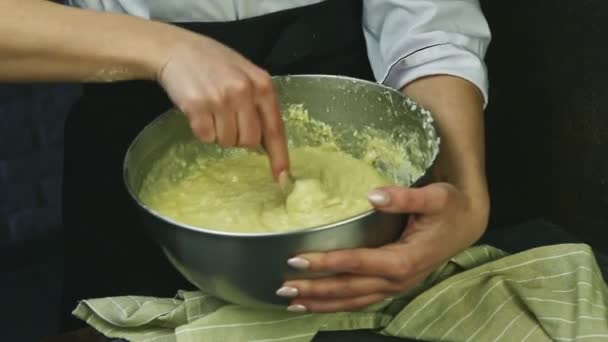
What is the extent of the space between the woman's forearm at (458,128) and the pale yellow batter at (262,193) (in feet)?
0.30

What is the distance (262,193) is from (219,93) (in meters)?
0.21

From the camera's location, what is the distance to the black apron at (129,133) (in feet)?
3.43

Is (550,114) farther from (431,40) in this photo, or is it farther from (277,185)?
(277,185)

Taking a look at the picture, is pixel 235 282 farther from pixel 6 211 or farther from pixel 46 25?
pixel 6 211

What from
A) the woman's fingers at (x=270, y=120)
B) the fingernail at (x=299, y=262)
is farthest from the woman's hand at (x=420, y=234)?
the woman's fingers at (x=270, y=120)

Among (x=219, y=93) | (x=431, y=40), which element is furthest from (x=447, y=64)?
(x=219, y=93)

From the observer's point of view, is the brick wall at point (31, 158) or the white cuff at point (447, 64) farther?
the brick wall at point (31, 158)

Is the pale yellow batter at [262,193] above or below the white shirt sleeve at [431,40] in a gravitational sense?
below

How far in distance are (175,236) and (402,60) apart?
0.47 m

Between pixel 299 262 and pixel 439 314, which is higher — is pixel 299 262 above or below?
above

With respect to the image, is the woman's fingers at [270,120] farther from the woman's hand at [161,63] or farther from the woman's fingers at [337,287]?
the woman's fingers at [337,287]

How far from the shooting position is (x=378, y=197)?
68cm

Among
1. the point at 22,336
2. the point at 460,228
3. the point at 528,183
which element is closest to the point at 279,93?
the point at 460,228

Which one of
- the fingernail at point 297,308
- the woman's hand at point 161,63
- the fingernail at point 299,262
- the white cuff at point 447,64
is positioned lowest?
the fingernail at point 297,308
